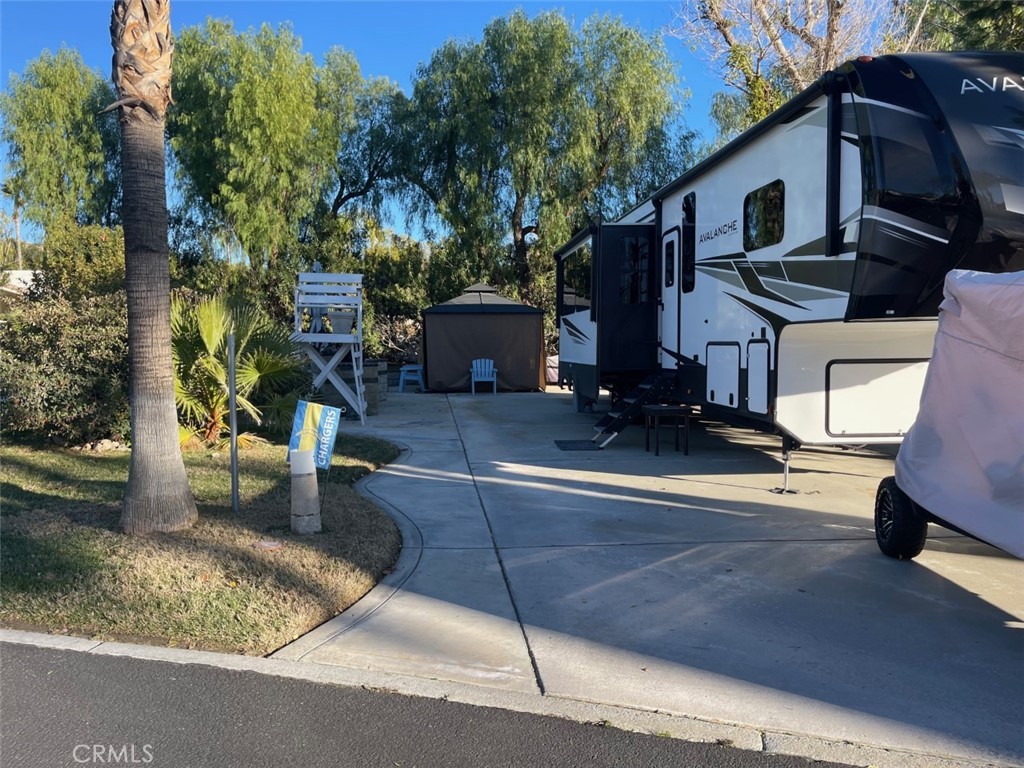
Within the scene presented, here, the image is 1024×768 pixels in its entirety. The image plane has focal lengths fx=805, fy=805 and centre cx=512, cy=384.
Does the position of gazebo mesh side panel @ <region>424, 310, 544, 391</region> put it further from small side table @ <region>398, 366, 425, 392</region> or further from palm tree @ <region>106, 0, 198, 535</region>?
palm tree @ <region>106, 0, 198, 535</region>

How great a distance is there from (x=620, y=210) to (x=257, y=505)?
19.0m

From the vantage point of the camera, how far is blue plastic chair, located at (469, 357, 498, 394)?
792 inches

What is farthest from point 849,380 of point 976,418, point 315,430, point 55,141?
point 55,141

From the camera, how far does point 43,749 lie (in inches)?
133

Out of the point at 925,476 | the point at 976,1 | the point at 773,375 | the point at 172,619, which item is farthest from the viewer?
the point at 976,1

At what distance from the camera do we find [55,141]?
24266 millimetres

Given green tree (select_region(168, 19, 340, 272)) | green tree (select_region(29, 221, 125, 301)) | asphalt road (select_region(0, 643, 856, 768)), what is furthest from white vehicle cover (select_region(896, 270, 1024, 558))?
green tree (select_region(168, 19, 340, 272))

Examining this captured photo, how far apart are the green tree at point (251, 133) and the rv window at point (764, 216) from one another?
16984mm

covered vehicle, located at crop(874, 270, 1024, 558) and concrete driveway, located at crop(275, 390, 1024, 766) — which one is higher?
covered vehicle, located at crop(874, 270, 1024, 558)

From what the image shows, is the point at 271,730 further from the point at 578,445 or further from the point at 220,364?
the point at 578,445

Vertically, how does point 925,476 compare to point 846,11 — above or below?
below

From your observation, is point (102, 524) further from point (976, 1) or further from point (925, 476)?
point (976, 1)

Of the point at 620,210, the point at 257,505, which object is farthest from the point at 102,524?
the point at 620,210

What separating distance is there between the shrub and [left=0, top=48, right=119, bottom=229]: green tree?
16.4 m
